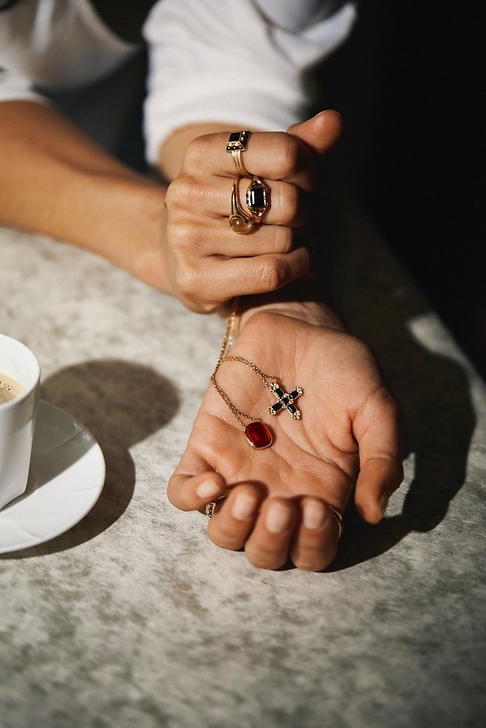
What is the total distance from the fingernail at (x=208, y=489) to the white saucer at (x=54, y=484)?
0.37 feet

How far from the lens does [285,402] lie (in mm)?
728

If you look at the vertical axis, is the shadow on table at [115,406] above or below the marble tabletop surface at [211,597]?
below

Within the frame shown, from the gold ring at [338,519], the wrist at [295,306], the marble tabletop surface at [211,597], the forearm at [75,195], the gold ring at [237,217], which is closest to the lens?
the marble tabletop surface at [211,597]

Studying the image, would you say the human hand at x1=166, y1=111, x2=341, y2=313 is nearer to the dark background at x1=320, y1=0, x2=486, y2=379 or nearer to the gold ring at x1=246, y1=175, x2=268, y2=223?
the gold ring at x1=246, y1=175, x2=268, y2=223

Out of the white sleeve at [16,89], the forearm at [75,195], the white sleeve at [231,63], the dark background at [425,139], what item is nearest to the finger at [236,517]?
the forearm at [75,195]

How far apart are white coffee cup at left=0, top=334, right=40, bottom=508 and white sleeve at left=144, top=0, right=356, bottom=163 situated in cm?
64

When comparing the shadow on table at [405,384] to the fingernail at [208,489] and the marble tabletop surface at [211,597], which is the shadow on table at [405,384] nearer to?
the marble tabletop surface at [211,597]

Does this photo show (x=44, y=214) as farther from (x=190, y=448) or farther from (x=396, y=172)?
(x=396, y=172)

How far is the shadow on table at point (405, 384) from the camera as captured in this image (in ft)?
2.30

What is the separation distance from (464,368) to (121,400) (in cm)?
50

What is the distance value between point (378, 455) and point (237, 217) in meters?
0.31

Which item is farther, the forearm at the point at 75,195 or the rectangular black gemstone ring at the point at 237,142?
the forearm at the point at 75,195

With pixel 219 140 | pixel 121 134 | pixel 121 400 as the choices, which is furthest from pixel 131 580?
pixel 121 134

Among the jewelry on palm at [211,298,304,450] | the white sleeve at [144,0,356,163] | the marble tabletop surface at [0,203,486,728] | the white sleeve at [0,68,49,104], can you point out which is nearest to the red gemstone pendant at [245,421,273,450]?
the jewelry on palm at [211,298,304,450]
